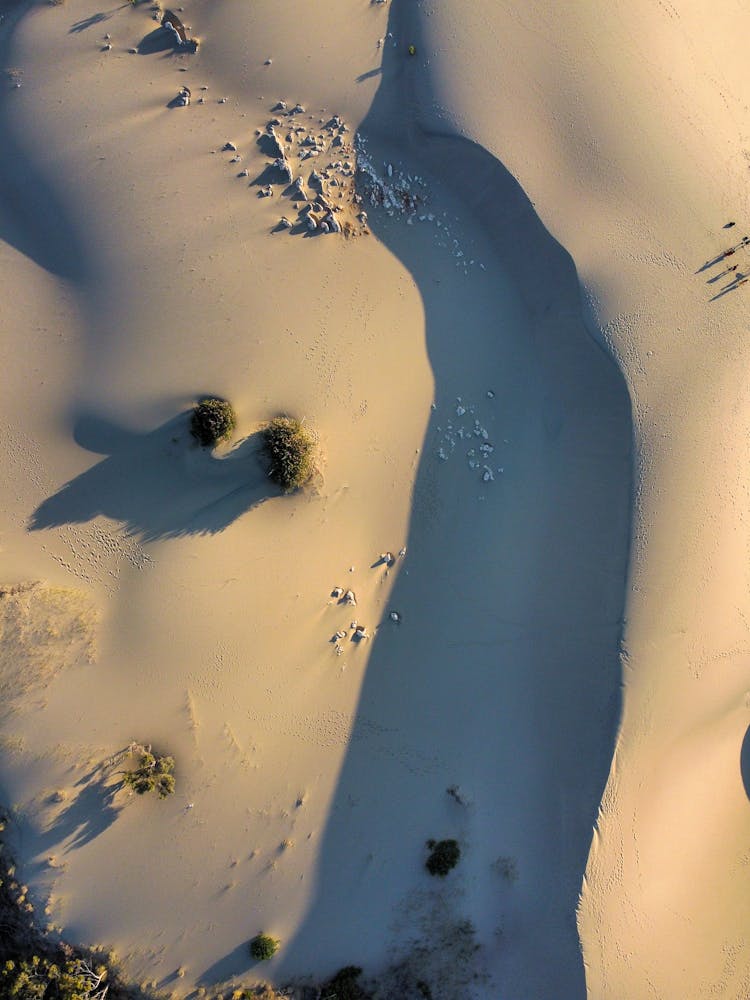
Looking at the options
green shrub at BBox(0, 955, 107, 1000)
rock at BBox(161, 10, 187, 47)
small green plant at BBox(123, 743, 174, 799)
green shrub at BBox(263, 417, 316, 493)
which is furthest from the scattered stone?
green shrub at BBox(0, 955, 107, 1000)

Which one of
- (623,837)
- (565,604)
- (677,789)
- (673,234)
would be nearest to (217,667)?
(565,604)

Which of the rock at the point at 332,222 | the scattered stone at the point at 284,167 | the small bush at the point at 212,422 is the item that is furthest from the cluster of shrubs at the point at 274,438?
the scattered stone at the point at 284,167

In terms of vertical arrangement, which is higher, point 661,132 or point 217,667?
point 661,132

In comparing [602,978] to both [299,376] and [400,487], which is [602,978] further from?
[299,376]

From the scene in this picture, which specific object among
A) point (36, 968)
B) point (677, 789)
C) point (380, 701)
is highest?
point (677, 789)

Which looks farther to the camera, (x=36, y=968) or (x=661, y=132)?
(x=661, y=132)

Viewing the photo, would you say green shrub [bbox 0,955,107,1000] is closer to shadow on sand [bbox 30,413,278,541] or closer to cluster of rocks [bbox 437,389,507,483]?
shadow on sand [bbox 30,413,278,541]
